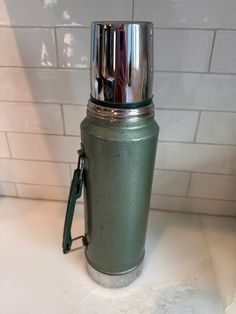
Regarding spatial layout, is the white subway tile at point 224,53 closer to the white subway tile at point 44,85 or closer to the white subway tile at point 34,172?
the white subway tile at point 44,85

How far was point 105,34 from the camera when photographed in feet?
1.07

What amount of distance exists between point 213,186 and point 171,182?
0.32 ft

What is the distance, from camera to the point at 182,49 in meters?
0.48

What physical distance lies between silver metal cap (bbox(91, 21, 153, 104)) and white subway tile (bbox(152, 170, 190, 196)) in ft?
0.96

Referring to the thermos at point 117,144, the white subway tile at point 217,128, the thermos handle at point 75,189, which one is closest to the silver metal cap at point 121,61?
the thermos at point 117,144

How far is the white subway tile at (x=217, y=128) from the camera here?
54 cm

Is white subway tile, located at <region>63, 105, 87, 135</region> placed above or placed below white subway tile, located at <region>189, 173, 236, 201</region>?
above

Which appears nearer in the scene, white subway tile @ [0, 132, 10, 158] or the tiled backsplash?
the tiled backsplash

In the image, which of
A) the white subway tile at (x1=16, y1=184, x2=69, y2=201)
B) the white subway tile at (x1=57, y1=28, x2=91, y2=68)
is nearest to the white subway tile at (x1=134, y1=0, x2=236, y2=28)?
the white subway tile at (x1=57, y1=28, x2=91, y2=68)

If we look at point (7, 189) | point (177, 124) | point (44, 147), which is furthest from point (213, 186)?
point (7, 189)

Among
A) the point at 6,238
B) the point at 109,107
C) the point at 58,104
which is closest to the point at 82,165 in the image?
the point at 109,107

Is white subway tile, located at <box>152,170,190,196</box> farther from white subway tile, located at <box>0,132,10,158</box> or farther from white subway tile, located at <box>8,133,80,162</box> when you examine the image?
white subway tile, located at <box>0,132,10,158</box>

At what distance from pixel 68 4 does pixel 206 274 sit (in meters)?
0.56

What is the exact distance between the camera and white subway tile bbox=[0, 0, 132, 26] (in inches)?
18.2
